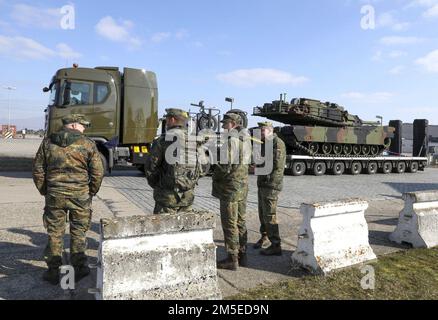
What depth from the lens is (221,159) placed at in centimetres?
435

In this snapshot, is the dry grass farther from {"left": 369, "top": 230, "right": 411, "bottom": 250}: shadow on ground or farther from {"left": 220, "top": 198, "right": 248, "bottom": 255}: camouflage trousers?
{"left": 369, "top": 230, "right": 411, "bottom": 250}: shadow on ground

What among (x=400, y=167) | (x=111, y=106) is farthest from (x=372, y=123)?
(x=111, y=106)

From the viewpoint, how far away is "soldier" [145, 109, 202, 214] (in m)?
3.79

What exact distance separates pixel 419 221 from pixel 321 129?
37.3ft

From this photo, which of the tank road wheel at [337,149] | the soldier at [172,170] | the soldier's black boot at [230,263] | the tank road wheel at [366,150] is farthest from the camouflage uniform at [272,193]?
the tank road wheel at [366,150]

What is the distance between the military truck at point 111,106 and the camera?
1025 centimetres

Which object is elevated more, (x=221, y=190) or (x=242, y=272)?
(x=221, y=190)

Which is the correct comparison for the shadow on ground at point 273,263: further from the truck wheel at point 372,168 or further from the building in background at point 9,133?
the building in background at point 9,133

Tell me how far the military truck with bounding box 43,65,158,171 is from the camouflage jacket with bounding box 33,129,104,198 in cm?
679

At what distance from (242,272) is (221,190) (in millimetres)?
944

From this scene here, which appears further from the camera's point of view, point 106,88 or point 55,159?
point 106,88

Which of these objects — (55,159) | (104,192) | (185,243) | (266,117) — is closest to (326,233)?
(185,243)
